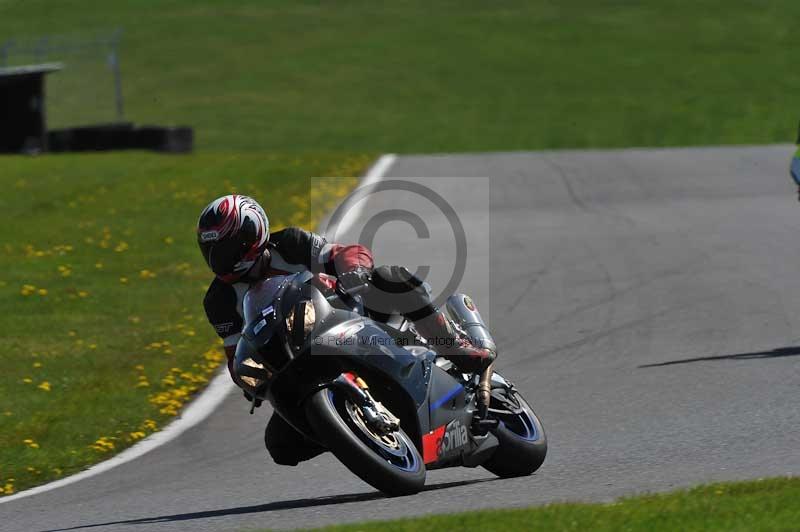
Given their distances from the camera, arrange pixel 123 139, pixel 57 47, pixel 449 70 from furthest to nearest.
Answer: pixel 57 47
pixel 449 70
pixel 123 139

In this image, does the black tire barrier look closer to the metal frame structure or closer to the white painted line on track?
the white painted line on track

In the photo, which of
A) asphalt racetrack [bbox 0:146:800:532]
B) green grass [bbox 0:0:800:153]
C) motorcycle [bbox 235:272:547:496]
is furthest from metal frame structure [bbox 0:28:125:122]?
motorcycle [bbox 235:272:547:496]

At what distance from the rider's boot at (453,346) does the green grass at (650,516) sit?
→ 53.4 inches

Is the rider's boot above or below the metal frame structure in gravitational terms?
above

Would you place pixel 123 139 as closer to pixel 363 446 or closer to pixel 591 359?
pixel 591 359

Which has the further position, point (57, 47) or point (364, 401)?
point (57, 47)

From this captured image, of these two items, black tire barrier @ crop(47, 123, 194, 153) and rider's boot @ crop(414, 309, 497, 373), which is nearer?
rider's boot @ crop(414, 309, 497, 373)

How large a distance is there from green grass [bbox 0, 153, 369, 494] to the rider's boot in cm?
307

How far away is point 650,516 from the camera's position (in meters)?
6.18

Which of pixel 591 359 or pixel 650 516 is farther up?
pixel 650 516

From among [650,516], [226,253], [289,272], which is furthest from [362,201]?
[650,516]

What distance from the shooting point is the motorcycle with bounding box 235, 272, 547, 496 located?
668cm

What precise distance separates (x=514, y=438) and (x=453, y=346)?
2.06 feet

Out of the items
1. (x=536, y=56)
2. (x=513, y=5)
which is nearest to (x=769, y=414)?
(x=536, y=56)
